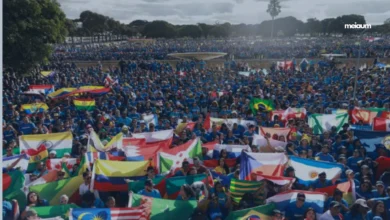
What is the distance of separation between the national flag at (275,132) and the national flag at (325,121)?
171 cm

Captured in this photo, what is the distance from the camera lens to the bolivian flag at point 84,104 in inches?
657

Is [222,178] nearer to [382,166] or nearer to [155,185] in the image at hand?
[155,185]

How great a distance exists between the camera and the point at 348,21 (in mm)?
95125

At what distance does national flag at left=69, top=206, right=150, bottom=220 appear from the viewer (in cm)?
695

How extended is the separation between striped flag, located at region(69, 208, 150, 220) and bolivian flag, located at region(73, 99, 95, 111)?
32.8ft

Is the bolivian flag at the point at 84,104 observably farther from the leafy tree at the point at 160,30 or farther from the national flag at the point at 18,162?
the leafy tree at the point at 160,30

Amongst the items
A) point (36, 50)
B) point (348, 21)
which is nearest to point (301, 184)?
point (36, 50)

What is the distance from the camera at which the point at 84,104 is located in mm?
16828

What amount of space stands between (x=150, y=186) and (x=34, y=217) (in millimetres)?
2011

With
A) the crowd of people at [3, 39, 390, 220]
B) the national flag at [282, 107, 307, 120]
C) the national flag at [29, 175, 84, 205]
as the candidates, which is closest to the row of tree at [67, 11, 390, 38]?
the crowd of people at [3, 39, 390, 220]

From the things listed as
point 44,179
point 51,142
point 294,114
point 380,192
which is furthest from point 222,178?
point 294,114

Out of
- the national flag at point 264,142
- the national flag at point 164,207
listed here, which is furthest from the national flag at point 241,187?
the national flag at point 264,142

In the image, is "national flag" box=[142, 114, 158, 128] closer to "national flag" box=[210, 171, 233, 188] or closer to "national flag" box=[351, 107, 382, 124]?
"national flag" box=[210, 171, 233, 188]

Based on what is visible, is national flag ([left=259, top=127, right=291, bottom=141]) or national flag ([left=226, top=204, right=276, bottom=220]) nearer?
national flag ([left=226, top=204, right=276, bottom=220])
